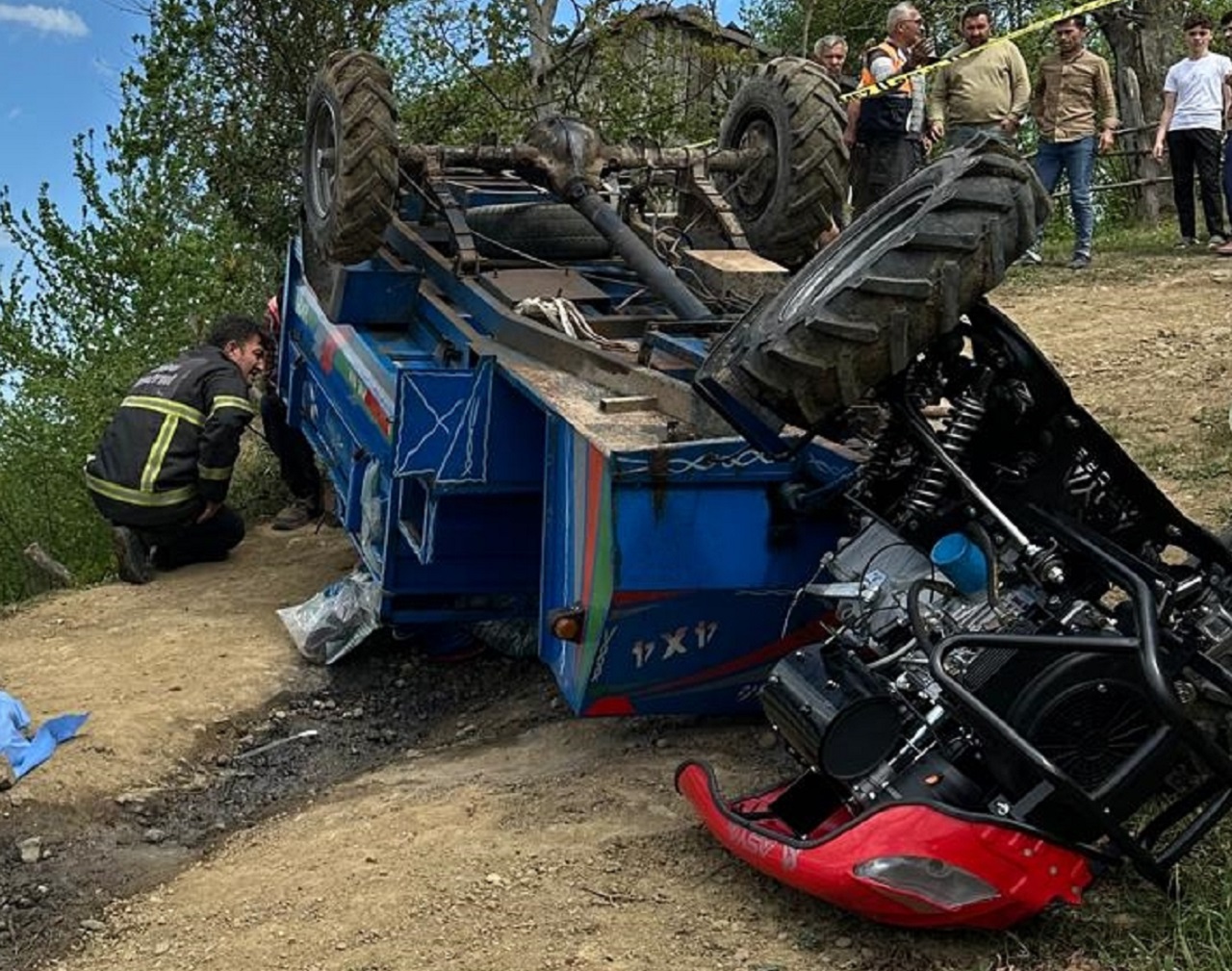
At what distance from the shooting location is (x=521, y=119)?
1325 centimetres

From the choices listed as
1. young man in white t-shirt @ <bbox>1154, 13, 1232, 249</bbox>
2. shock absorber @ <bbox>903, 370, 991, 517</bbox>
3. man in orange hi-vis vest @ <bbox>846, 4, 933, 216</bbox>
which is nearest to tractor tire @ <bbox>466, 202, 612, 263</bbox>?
shock absorber @ <bbox>903, 370, 991, 517</bbox>

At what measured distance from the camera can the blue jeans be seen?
426 inches

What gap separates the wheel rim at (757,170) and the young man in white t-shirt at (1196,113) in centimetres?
552

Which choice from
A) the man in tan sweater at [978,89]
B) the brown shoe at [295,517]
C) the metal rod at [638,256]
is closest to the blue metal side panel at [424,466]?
the metal rod at [638,256]

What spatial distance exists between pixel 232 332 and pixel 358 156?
95.4 inches

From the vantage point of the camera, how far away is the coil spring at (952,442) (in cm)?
342

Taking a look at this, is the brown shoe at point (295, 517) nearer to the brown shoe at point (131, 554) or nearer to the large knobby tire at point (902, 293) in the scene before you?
the brown shoe at point (131, 554)

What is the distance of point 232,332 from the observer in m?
7.81

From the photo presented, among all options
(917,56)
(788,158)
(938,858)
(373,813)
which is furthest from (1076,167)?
(938,858)

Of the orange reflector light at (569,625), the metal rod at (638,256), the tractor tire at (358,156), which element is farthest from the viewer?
the tractor tire at (358,156)

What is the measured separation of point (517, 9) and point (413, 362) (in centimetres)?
871

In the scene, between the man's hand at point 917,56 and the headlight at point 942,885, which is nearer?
the headlight at point 942,885

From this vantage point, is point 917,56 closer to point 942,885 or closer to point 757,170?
point 757,170

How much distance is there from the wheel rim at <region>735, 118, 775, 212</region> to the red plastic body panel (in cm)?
353
